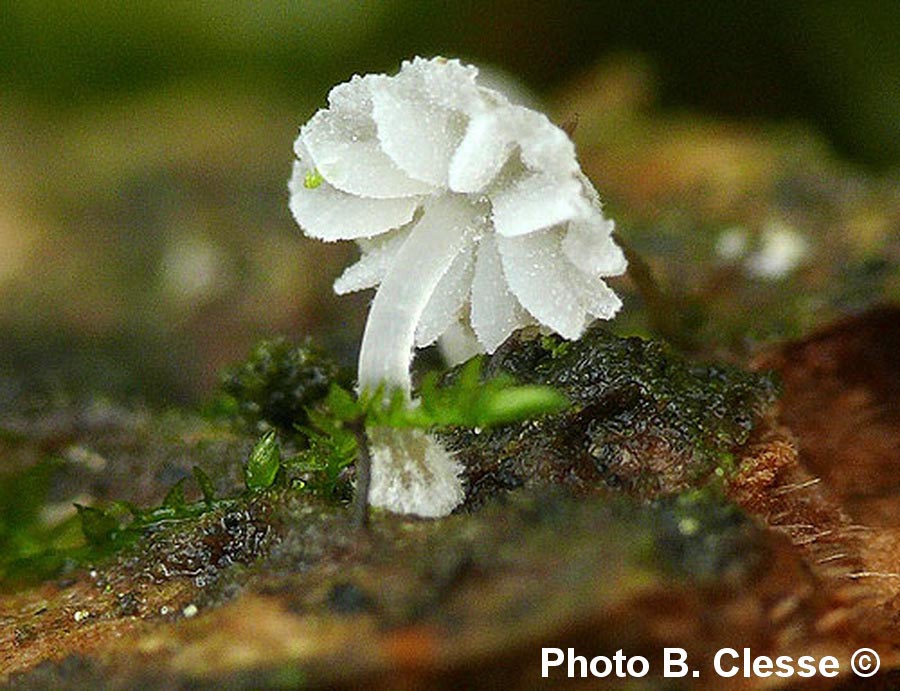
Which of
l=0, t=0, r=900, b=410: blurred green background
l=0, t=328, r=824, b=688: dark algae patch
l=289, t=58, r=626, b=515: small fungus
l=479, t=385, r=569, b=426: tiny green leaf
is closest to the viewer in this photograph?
l=0, t=328, r=824, b=688: dark algae patch

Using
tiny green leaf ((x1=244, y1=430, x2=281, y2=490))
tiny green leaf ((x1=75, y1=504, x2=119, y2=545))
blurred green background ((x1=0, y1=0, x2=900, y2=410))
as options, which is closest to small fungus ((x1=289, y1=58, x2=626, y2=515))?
tiny green leaf ((x1=244, y1=430, x2=281, y2=490))

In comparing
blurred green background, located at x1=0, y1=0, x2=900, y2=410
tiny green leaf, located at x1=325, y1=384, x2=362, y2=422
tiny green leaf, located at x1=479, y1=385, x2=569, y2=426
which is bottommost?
tiny green leaf, located at x1=479, y1=385, x2=569, y2=426

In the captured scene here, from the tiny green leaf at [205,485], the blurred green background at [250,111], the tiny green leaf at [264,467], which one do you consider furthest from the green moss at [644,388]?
the blurred green background at [250,111]

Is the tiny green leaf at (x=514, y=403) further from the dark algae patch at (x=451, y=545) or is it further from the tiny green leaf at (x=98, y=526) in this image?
the tiny green leaf at (x=98, y=526)

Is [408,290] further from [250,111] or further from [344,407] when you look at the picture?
[250,111]

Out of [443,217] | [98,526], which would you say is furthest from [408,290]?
[98,526]

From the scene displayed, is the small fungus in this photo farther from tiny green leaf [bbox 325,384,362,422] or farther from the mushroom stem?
tiny green leaf [bbox 325,384,362,422]

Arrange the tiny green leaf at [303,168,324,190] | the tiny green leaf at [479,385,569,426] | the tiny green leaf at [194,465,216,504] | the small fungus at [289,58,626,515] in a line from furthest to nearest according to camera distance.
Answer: the tiny green leaf at [194,465,216,504], the tiny green leaf at [303,168,324,190], the small fungus at [289,58,626,515], the tiny green leaf at [479,385,569,426]

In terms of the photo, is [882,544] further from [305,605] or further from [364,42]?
[364,42]
